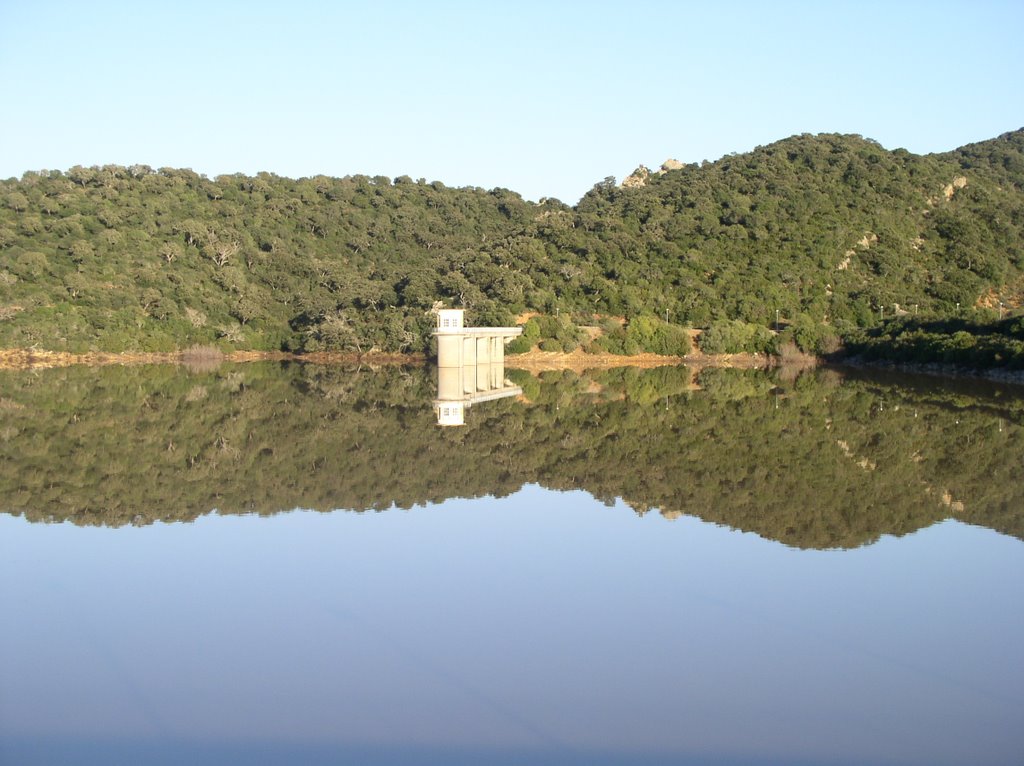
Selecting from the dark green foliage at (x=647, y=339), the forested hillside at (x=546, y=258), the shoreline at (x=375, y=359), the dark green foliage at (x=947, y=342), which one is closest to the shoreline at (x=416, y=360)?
the shoreline at (x=375, y=359)

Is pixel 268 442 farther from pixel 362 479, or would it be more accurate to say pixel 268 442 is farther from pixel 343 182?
pixel 343 182

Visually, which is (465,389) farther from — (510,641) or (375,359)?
(510,641)

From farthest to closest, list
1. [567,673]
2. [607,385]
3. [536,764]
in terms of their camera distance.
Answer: [607,385]
[567,673]
[536,764]

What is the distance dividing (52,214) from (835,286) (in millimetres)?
49065

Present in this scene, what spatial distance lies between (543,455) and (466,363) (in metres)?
28.0

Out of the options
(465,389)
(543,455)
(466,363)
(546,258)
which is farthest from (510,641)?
(546,258)

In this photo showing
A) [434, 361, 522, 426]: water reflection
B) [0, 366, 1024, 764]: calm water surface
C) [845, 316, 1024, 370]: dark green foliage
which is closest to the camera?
[0, 366, 1024, 764]: calm water surface

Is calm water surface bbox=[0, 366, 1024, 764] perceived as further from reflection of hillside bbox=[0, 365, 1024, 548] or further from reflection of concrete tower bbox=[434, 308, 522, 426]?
reflection of concrete tower bbox=[434, 308, 522, 426]

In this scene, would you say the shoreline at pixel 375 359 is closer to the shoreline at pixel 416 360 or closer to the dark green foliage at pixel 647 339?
the shoreline at pixel 416 360

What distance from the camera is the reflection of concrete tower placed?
32.1 m

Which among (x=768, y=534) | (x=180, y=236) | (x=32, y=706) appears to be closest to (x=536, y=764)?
(x=32, y=706)

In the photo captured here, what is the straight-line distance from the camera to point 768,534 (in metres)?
12.3

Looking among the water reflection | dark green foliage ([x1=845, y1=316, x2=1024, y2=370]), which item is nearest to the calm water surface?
the water reflection

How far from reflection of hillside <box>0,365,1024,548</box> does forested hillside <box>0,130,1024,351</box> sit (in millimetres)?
27173
